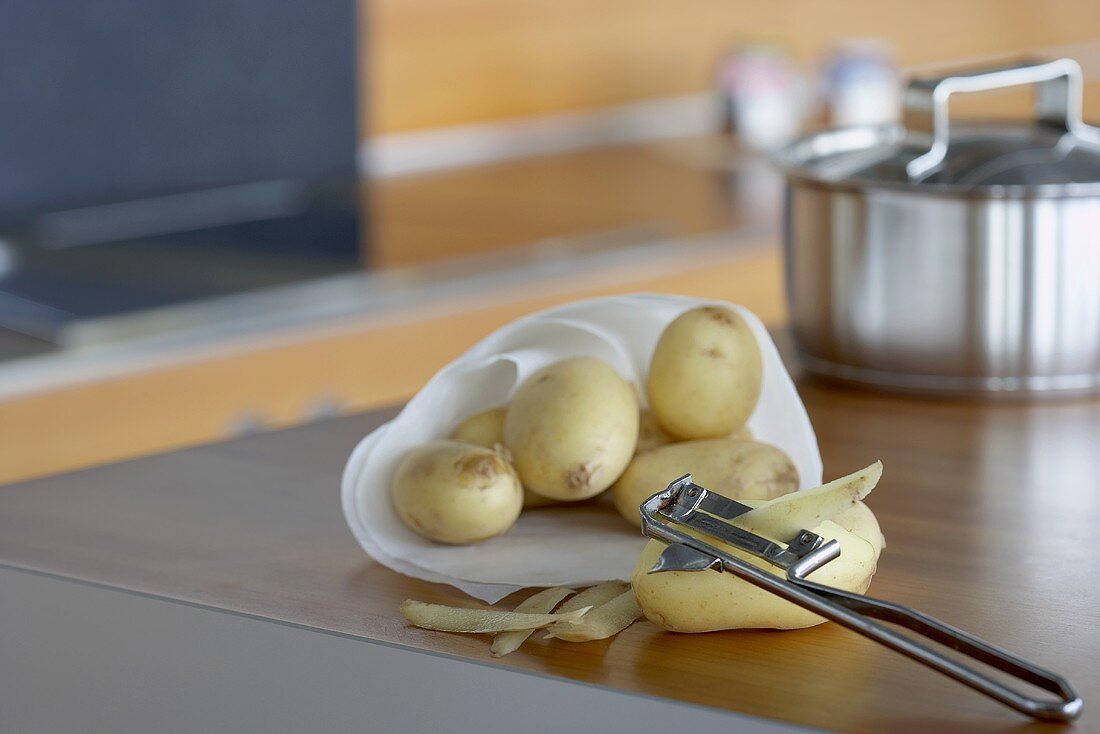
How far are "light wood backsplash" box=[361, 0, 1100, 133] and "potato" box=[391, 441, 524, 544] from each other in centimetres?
206

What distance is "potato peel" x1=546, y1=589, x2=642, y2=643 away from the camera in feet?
2.17

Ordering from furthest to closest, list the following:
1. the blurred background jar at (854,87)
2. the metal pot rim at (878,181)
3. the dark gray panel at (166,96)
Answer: the blurred background jar at (854,87), the dark gray panel at (166,96), the metal pot rim at (878,181)

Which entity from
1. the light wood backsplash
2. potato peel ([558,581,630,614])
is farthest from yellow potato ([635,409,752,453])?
the light wood backsplash

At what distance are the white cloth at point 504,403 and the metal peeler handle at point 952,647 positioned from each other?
0.47ft

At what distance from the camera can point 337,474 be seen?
3.04ft

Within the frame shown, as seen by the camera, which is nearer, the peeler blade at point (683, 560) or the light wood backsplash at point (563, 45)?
the peeler blade at point (683, 560)

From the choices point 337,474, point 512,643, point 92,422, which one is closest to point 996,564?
point 512,643

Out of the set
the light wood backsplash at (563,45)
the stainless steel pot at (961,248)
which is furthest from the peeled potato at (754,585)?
the light wood backsplash at (563,45)

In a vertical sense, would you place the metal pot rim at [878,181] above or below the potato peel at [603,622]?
above

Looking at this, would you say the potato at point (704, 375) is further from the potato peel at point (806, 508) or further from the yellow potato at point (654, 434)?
the potato peel at point (806, 508)

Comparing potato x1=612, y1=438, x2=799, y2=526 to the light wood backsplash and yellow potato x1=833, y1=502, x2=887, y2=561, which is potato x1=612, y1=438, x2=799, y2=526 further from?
the light wood backsplash

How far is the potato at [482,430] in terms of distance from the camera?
2.76 feet

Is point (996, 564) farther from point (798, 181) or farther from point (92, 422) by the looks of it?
point (92, 422)

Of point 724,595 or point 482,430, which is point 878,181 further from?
point 724,595
